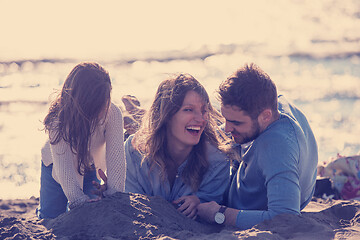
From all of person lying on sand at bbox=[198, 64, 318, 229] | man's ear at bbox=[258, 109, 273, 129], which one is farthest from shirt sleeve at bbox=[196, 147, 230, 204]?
man's ear at bbox=[258, 109, 273, 129]

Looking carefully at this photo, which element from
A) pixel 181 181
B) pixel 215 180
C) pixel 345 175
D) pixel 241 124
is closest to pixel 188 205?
pixel 181 181

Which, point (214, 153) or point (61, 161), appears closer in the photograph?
point (61, 161)

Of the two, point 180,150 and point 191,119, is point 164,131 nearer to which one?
point 180,150

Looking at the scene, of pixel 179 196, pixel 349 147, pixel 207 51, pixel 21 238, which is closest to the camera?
pixel 21 238

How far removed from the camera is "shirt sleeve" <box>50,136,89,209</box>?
14.4 feet

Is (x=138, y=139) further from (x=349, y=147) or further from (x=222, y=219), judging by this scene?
(x=349, y=147)

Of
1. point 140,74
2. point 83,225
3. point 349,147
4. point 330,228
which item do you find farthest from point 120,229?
point 140,74

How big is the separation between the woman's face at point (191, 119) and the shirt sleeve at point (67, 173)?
978 millimetres

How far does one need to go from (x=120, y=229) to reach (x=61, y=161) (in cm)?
86

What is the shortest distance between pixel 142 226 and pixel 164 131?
4.15 ft

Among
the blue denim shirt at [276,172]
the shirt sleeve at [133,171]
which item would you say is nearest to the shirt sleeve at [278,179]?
the blue denim shirt at [276,172]

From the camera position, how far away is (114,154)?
4.56 m

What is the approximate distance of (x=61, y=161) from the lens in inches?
174

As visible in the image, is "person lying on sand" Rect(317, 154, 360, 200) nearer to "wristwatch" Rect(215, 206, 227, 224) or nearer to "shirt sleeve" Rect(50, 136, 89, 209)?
"wristwatch" Rect(215, 206, 227, 224)
